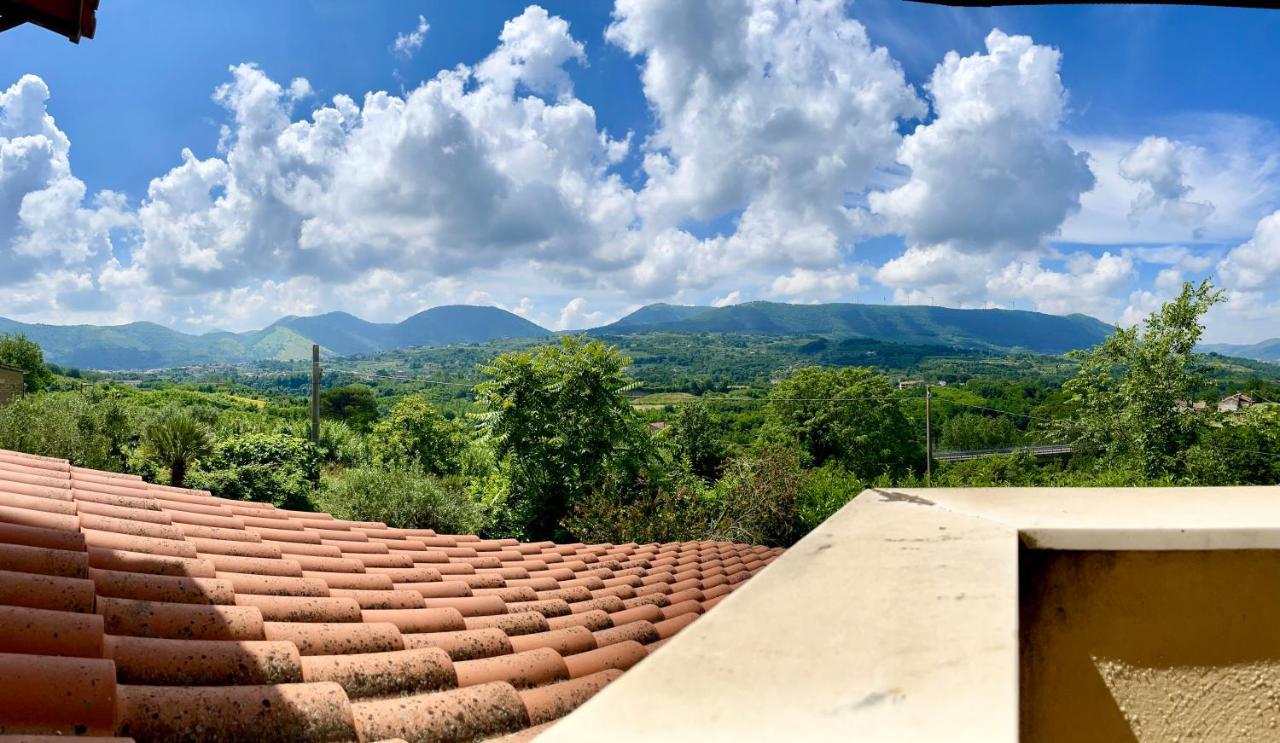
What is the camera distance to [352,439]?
25.7m

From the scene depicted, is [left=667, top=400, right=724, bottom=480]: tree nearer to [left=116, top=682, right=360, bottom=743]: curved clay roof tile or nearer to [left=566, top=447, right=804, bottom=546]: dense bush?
[left=566, top=447, right=804, bottom=546]: dense bush

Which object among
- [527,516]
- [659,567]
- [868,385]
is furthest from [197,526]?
[868,385]

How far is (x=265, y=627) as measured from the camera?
7.75 feet

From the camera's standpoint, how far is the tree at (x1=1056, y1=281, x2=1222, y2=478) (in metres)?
25.6

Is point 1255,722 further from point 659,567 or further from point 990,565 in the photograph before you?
point 659,567

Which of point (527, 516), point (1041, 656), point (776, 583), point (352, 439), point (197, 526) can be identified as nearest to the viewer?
point (776, 583)

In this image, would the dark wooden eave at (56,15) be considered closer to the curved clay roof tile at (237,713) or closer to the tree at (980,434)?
the curved clay roof tile at (237,713)

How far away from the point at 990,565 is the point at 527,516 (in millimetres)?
15299

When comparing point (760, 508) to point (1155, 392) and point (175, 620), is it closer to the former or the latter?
point (175, 620)

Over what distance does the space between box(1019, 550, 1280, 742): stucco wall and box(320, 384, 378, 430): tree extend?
6039 cm

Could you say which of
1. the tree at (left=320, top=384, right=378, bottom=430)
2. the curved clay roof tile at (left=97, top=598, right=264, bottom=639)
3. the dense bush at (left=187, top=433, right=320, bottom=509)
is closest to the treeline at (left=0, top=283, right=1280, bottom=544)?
the dense bush at (left=187, top=433, right=320, bottom=509)

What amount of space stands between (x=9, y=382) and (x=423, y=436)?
13.6 m

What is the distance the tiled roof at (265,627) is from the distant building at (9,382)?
21525mm

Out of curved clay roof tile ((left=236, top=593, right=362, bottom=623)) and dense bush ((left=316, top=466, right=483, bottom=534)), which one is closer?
curved clay roof tile ((left=236, top=593, right=362, bottom=623))
